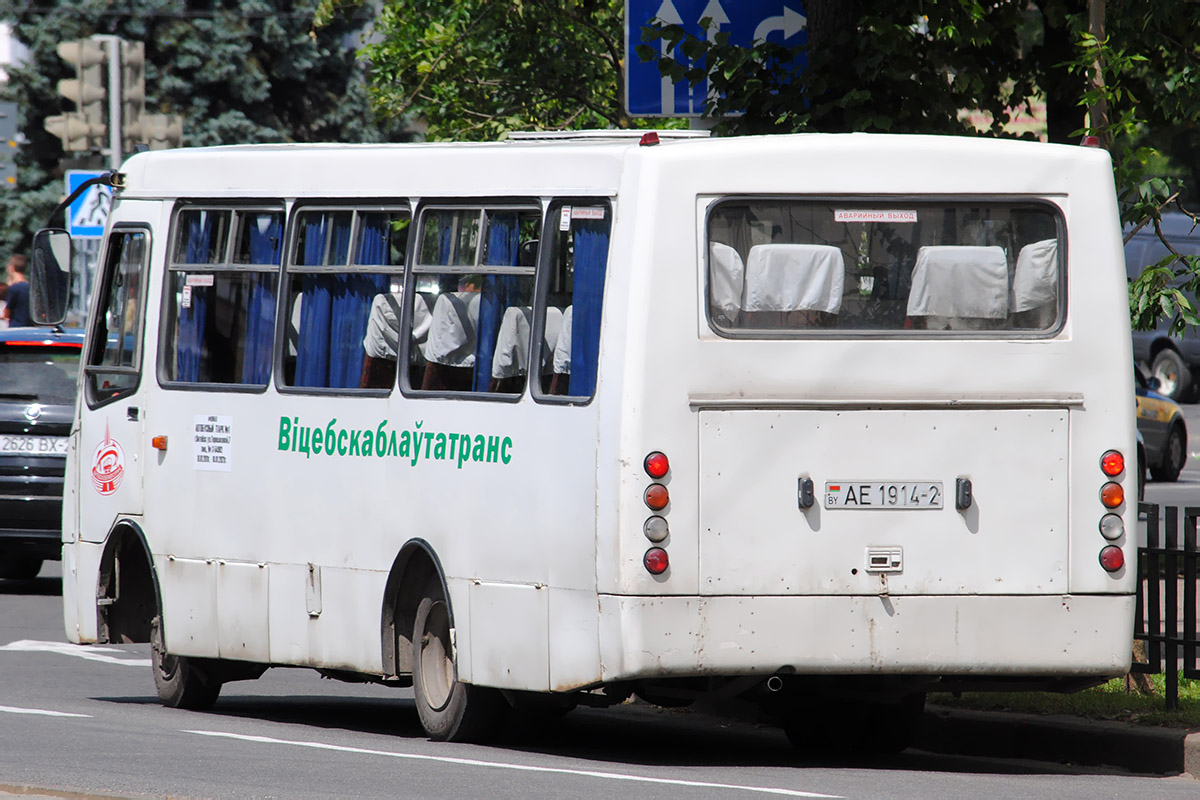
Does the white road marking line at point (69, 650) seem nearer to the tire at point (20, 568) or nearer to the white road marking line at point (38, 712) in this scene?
the white road marking line at point (38, 712)

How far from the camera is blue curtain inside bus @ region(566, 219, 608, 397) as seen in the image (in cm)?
931

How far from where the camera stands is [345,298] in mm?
10742

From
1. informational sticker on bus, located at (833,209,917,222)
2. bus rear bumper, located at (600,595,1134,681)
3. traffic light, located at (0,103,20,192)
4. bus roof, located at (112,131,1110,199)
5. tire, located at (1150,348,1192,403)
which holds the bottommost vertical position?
bus rear bumper, located at (600,595,1134,681)

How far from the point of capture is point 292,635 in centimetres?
1094

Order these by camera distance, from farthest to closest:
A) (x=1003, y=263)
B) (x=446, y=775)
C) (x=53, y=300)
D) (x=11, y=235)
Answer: (x=11, y=235), (x=53, y=300), (x=1003, y=263), (x=446, y=775)

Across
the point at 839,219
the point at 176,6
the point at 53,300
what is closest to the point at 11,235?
the point at 176,6

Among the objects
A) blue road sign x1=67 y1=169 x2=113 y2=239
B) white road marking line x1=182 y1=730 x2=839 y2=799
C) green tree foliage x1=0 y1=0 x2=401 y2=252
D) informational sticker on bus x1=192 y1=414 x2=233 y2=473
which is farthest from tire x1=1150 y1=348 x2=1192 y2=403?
white road marking line x1=182 y1=730 x2=839 y2=799

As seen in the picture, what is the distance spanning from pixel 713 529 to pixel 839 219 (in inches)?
53.8

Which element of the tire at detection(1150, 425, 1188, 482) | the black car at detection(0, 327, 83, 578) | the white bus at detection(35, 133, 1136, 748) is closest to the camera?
the white bus at detection(35, 133, 1136, 748)

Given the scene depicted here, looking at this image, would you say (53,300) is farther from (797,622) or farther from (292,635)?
(797,622)

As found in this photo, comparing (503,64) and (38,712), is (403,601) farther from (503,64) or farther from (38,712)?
(503,64)

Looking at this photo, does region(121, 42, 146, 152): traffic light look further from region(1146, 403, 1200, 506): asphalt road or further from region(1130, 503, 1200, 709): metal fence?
region(1130, 503, 1200, 709): metal fence

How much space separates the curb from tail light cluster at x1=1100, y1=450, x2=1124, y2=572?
0.77 metres

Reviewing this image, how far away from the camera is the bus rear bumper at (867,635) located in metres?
8.99
